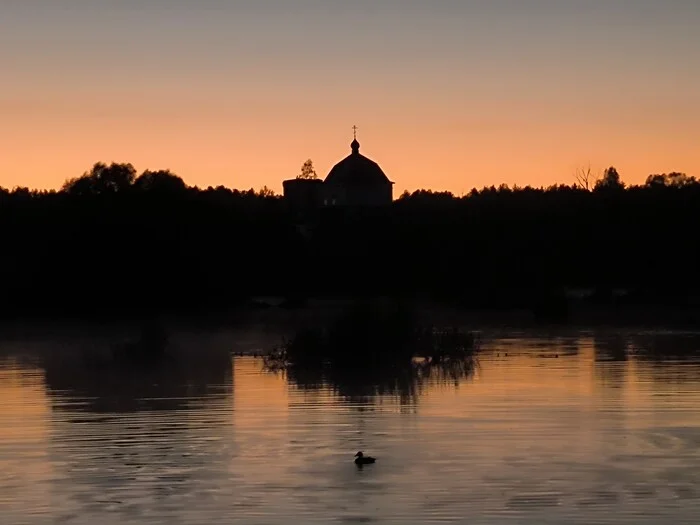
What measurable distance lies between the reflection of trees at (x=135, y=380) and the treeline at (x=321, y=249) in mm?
17030

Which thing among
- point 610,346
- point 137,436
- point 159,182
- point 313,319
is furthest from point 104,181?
point 137,436

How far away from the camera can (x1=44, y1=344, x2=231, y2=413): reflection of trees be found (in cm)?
2761

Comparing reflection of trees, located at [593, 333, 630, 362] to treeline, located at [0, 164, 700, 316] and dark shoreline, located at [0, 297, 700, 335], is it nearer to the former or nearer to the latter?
dark shoreline, located at [0, 297, 700, 335]

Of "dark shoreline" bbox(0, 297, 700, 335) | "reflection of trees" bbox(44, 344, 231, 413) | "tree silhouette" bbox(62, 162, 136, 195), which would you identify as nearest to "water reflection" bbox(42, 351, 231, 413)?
"reflection of trees" bbox(44, 344, 231, 413)

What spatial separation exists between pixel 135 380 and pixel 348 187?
111 m

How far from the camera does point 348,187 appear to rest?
143 meters

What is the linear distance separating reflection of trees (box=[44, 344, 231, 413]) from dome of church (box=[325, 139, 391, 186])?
3979 inches

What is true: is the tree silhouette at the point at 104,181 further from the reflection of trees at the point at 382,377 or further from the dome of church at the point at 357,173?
the dome of church at the point at 357,173

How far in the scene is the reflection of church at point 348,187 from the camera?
143m

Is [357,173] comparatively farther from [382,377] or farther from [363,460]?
[363,460]

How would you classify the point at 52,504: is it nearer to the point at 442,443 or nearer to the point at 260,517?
the point at 260,517

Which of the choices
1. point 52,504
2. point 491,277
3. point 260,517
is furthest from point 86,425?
point 491,277

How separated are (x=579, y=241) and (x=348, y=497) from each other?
2854 inches

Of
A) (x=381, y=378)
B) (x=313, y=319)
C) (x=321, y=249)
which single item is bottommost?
(x=381, y=378)
